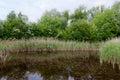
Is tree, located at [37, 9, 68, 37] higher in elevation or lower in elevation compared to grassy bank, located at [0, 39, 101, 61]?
higher

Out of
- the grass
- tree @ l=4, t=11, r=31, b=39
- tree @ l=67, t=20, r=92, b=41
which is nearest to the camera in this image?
the grass

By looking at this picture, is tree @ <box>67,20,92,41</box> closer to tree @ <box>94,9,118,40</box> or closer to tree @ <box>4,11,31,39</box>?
tree @ <box>94,9,118,40</box>

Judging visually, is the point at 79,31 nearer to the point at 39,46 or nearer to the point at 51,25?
the point at 51,25

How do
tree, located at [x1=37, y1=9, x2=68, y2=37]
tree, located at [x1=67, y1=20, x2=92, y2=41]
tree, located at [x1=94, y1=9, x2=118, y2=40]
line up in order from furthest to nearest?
tree, located at [x1=94, y1=9, x2=118, y2=40]
tree, located at [x1=67, y1=20, x2=92, y2=41]
tree, located at [x1=37, y1=9, x2=68, y2=37]

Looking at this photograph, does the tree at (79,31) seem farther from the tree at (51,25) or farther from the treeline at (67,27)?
the tree at (51,25)

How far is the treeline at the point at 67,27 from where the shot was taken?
22.8 metres

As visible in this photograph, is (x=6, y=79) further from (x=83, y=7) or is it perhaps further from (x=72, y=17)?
(x=83, y=7)

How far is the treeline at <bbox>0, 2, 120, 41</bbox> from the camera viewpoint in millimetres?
22812

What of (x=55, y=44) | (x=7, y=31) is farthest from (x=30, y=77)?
(x=7, y=31)

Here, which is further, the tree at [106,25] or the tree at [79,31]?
the tree at [106,25]

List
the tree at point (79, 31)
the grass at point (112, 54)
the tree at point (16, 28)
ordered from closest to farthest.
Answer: the grass at point (112, 54), the tree at point (16, 28), the tree at point (79, 31)

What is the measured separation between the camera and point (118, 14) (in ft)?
113

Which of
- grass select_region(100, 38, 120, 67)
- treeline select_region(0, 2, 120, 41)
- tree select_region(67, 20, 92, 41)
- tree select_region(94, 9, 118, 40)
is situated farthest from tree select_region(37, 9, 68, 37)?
grass select_region(100, 38, 120, 67)

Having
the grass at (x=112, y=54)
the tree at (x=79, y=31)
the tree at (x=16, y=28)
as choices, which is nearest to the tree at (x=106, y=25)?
the tree at (x=79, y=31)
